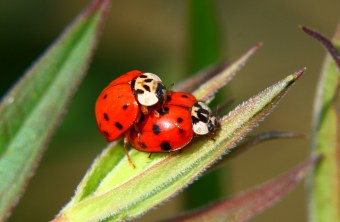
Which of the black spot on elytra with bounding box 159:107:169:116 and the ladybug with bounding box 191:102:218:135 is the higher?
the ladybug with bounding box 191:102:218:135

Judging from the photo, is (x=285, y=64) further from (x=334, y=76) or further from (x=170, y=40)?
(x=334, y=76)

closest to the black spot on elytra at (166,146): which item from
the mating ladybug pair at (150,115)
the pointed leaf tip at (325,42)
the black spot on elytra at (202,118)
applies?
the mating ladybug pair at (150,115)

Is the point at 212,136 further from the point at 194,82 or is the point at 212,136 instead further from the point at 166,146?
the point at 194,82

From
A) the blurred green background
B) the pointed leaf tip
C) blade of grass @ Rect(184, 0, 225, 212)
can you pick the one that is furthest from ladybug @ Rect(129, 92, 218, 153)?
the blurred green background

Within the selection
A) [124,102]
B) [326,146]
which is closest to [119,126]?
[124,102]

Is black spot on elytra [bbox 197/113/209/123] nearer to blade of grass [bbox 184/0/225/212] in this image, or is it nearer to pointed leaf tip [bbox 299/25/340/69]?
pointed leaf tip [bbox 299/25/340/69]

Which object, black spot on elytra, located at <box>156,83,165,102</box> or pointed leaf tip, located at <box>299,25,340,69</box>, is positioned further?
black spot on elytra, located at <box>156,83,165,102</box>
